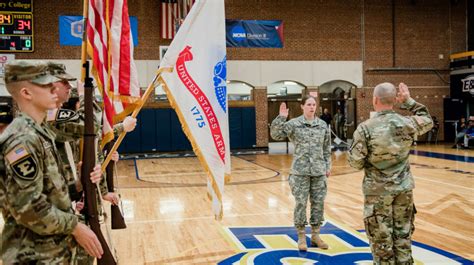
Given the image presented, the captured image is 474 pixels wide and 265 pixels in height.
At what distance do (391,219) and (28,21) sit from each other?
1820 centimetres

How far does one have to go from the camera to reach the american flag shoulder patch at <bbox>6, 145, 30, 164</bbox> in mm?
2018

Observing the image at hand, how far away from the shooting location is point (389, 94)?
12.6ft

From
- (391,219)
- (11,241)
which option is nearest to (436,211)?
(391,219)

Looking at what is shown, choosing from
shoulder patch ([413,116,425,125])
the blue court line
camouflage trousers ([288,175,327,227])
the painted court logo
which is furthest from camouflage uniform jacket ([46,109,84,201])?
the blue court line

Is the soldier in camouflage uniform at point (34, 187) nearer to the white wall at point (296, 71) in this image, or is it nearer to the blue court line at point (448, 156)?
the blue court line at point (448, 156)

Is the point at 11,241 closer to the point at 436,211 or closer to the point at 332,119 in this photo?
the point at 436,211

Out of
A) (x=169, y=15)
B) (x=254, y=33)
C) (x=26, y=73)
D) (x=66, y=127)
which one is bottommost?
(x=66, y=127)

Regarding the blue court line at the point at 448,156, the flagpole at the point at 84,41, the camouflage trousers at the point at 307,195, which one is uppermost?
the flagpole at the point at 84,41

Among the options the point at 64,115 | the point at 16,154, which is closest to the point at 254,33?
the point at 64,115

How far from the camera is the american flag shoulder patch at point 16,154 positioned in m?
2.02

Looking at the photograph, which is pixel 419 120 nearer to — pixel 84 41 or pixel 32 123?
pixel 84 41

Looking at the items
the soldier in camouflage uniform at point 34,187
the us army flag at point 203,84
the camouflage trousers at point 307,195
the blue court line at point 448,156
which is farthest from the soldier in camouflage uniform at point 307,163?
the blue court line at point 448,156

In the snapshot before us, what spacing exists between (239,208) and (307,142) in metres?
3.12

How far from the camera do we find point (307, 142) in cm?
561
